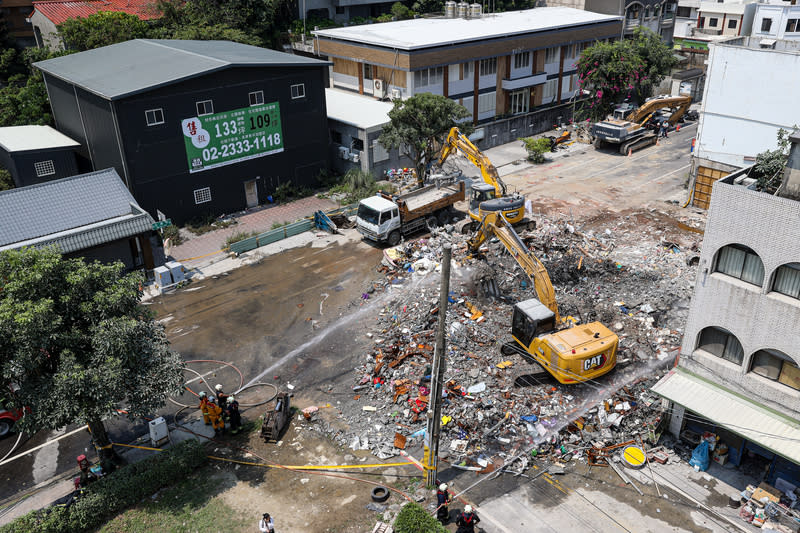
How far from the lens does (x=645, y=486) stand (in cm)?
1734

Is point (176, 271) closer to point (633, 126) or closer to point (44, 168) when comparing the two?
point (44, 168)

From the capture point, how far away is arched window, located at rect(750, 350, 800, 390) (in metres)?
16.2

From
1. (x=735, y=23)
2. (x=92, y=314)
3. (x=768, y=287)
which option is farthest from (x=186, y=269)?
(x=735, y=23)

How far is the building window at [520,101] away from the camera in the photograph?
52469 millimetres

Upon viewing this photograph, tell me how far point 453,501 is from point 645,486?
18.2ft

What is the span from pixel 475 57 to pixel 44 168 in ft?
102

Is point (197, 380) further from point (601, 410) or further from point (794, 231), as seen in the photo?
point (794, 231)

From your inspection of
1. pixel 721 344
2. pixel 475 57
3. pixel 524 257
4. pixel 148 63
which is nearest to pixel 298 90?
pixel 148 63

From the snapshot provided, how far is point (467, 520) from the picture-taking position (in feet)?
49.6

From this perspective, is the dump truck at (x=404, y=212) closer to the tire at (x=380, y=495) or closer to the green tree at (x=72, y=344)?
the green tree at (x=72, y=344)

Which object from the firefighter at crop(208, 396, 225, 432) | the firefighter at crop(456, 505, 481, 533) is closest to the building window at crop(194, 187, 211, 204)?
the firefighter at crop(208, 396, 225, 432)

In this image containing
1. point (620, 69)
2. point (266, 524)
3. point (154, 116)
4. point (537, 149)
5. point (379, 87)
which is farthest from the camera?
point (379, 87)

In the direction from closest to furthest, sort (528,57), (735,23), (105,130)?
1. (105,130)
2. (528,57)
3. (735,23)

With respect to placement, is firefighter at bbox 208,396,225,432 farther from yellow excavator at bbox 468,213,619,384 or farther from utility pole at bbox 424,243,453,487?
yellow excavator at bbox 468,213,619,384
